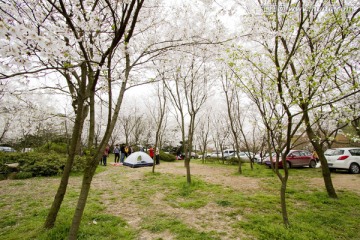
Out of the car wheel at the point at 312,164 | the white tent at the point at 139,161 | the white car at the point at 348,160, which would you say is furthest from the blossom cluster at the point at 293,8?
the car wheel at the point at 312,164

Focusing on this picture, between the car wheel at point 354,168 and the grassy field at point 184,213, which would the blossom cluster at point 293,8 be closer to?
the grassy field at point 184,213

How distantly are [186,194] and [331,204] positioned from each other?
4629 mm

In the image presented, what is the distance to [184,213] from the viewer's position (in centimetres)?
511

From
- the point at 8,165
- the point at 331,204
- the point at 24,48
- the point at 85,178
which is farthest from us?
the point at 8,165

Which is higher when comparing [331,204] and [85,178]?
[85,178]

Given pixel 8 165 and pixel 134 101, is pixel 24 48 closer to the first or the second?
pixel 8 165

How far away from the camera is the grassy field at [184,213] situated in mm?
3976

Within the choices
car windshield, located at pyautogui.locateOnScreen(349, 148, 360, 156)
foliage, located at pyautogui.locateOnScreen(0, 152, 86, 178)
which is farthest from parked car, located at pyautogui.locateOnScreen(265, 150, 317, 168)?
foliage, located at pyautogui.locateOnScreen(0, 152, 86, 178)

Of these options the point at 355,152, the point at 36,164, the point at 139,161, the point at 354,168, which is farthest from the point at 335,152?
the point at 36,164

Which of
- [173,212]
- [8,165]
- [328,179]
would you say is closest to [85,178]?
[173,212]

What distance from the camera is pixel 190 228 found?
13.8 feet

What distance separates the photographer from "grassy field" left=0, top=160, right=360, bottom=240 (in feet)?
13.0

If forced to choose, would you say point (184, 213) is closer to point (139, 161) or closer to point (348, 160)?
A: point (139, 161)

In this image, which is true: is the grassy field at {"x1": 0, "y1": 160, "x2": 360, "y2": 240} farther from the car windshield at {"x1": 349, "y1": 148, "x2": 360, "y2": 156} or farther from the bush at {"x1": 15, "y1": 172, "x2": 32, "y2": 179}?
the car windshield at {"x1": 349, "y1": 148, "x2": 360, "y2": 156}
